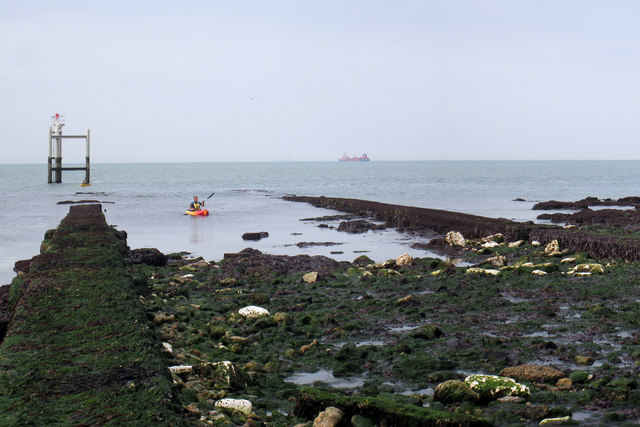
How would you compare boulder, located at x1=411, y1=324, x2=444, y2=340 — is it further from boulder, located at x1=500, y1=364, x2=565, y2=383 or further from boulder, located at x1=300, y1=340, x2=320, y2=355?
boulder, located at x1=500, y1=364, x2=565, y2=383

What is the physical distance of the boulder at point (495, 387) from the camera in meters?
6.30

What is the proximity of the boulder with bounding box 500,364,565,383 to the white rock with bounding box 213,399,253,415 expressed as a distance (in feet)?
9.14

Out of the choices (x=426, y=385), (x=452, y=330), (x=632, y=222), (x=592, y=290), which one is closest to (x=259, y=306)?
(x=452, y=330)

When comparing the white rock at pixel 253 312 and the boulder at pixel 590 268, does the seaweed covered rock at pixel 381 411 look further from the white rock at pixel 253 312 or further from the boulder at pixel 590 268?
the boulder at pixel 590 268

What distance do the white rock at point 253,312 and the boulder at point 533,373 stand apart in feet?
14.4

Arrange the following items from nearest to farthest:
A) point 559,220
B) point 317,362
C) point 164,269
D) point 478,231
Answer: point 317,362 → point 164,269 → point 478,231 → point 559,220

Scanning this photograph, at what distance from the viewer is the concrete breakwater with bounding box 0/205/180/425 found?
4676 mm

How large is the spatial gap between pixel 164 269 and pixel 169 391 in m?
11.8

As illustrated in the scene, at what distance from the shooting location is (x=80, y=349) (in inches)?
240

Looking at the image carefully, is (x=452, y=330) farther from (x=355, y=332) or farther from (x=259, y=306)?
(x=259, y=306)

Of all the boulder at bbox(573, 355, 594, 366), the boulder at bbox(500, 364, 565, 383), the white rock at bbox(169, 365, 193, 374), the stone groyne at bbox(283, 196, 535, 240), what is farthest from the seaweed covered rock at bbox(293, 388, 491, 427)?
the stone groyne at bbox(283, 196, 535, 240)

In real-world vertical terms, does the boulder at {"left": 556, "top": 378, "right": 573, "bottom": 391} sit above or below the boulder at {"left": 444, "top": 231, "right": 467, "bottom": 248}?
above

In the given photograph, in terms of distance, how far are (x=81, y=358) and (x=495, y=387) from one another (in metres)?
3.84

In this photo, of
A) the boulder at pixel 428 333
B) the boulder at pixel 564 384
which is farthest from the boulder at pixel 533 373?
the boulder at pixel 428 333
